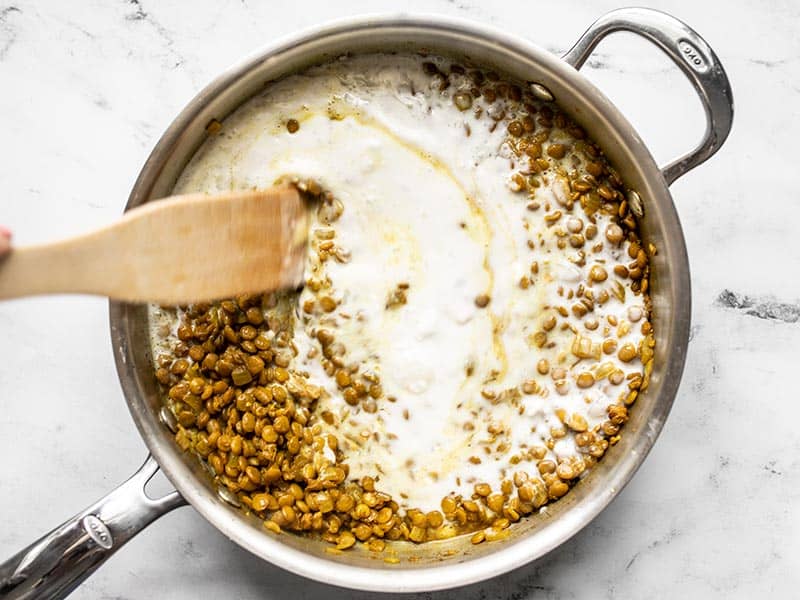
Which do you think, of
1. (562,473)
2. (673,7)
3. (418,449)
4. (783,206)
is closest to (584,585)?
(562,473)

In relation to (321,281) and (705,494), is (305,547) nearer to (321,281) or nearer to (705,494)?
(321,281)

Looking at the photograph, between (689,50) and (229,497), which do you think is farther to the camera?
(229,497)

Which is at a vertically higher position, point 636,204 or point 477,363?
point 636,204

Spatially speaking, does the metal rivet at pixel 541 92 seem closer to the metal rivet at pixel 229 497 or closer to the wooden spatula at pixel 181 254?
the wooden spatula at pixel 181 254

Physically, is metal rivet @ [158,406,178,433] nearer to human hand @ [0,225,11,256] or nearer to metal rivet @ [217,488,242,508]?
metal rivet @ [217,488,242,508]

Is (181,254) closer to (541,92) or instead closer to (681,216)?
(541,92)

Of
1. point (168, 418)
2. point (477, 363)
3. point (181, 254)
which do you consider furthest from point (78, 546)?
point (477, 363)

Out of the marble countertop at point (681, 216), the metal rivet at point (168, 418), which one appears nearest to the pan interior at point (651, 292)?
the metal rivet at point (168, 418)
